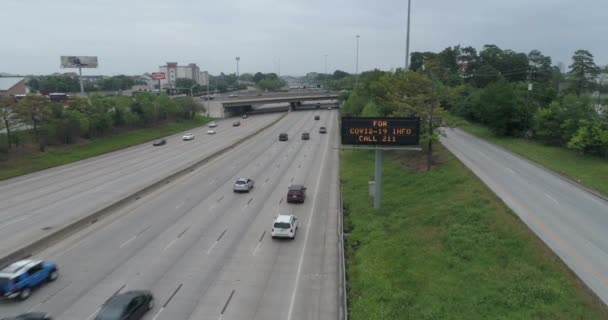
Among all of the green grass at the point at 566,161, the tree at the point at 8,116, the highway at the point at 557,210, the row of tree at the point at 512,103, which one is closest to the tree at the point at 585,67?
the row of tree at the point at 512,103

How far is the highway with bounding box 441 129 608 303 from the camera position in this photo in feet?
60.0

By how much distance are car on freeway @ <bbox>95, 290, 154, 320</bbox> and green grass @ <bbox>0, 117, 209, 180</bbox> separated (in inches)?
1361

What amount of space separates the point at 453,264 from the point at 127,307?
547 inches

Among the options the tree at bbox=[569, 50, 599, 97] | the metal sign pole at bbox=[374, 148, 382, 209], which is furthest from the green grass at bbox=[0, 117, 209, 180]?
the tree at bbox=[569, 50, 599, 97]

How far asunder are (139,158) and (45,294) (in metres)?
37.5

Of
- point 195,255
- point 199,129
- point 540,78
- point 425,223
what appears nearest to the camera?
point 195,255

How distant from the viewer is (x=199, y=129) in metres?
89.1

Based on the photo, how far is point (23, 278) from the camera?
1767 centimetres

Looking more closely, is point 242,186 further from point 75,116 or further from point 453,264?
point 75,116

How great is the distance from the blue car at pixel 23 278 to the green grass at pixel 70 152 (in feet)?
96.1

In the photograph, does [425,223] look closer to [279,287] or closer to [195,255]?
[279,287]

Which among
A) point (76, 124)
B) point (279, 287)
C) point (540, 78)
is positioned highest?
point (540, 78)

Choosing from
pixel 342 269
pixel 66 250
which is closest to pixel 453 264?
pixel 342 269

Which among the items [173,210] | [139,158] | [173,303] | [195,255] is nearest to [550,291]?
[173,303]
